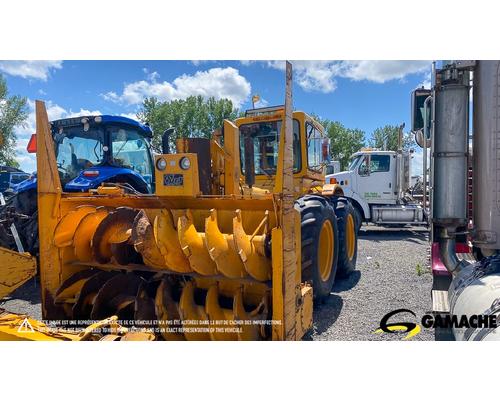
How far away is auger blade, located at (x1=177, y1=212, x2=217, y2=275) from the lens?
2508 millimetres

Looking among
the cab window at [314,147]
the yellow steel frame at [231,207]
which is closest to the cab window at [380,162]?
the cab window at [314,147]

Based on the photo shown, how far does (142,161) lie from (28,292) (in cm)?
228

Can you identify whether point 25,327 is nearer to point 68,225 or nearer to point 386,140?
point 68,225

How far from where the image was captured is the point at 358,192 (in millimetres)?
9430

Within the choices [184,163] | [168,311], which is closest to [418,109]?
[184,163]

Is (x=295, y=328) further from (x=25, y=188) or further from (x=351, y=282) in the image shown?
(x=25, y=188)

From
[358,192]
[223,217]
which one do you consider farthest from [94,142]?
[358,192]

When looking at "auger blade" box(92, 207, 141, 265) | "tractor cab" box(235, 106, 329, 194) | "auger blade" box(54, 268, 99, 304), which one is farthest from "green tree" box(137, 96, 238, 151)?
"auger blade" box(54, 268, 99, 304)

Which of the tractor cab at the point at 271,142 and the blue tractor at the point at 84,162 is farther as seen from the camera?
the blue tractor at the point at 84,162

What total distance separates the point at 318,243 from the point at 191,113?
6.07 ft

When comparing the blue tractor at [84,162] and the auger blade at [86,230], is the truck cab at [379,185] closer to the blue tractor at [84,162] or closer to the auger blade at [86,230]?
the blue tractor at [84,162]

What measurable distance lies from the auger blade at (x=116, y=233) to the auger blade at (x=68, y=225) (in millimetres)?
248

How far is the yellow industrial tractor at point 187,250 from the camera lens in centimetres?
239

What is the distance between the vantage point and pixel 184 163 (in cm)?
258
